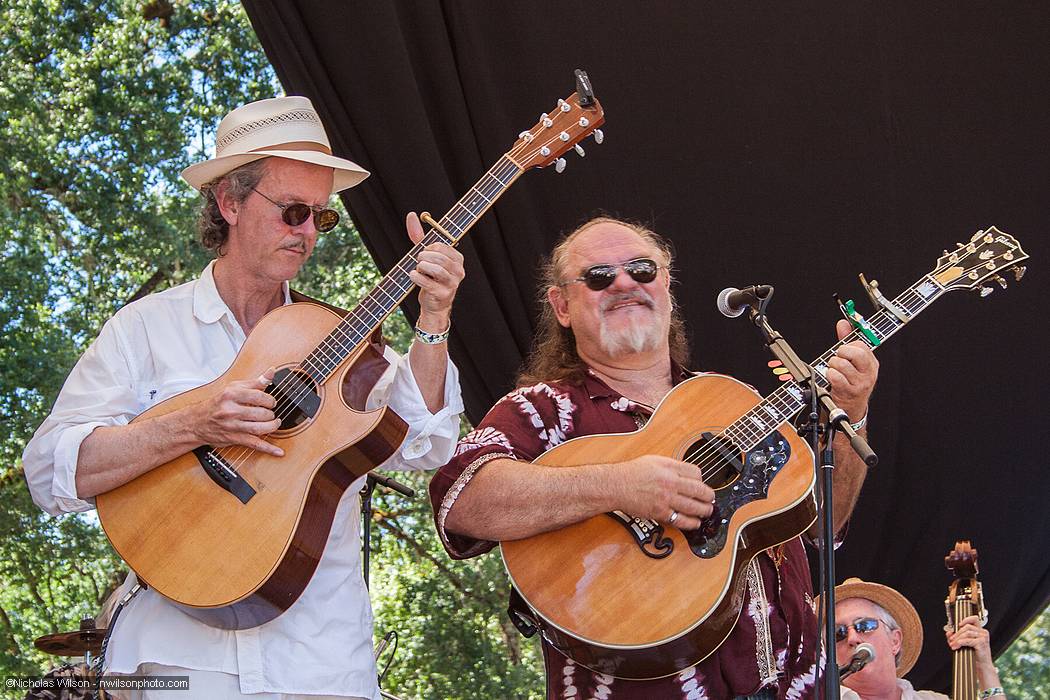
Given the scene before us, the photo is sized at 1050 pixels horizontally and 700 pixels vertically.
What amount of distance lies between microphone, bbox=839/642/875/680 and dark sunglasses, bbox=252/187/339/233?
Answer: 2232 millimetres

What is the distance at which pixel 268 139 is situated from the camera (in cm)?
308

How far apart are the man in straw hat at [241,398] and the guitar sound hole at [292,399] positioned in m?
0.05

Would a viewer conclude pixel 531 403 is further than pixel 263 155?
Yes

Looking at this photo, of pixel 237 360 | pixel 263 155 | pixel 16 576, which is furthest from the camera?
pixel 16 576

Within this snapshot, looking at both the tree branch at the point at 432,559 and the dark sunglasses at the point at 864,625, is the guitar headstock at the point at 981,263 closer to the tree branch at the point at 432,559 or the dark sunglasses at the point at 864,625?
the dark sunglasses at the point at 864,625

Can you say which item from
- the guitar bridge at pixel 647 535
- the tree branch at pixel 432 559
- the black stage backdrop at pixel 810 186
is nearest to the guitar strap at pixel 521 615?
the guitar bridge at pixel 647 535

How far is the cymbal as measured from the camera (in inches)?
187

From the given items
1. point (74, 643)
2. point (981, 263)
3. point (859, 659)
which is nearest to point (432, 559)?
point (74, 643)

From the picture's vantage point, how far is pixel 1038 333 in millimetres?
4504

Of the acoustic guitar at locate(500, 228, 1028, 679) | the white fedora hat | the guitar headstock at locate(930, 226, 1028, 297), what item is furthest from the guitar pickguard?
the white fedora hat

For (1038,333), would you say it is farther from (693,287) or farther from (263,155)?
(263,155)

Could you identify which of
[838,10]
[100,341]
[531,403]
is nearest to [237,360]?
[100,341]

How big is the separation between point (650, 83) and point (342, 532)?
2.42 m

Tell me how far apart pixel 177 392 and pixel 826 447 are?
1505mm
